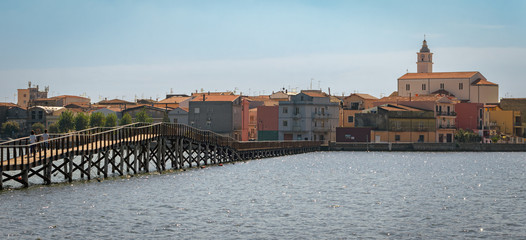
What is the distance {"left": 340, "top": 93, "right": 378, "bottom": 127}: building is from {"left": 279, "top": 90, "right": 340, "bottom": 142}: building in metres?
9.95

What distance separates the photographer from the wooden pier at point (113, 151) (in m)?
51.3

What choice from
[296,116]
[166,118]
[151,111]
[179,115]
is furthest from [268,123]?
[151,111]

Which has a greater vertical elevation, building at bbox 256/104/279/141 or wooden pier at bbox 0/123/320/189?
building at bbox 256/104/279/141

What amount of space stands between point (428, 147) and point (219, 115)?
132ft

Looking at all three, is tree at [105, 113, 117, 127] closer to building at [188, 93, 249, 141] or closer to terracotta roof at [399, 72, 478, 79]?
building at [188, 93, 249, 141]

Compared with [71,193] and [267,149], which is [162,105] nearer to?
[267,149]

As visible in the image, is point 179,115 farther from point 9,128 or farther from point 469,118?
point 469,118

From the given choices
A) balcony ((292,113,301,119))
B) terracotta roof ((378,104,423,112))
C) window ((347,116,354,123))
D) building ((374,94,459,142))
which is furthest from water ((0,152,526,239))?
window ((347,116,354,123))

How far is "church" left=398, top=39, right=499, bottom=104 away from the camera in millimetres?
186875

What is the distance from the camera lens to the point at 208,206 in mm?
47625

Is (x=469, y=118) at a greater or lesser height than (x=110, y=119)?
greater

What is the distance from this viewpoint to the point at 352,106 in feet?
572

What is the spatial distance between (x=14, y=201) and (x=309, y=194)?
2108cm

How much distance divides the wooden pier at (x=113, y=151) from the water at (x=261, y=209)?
5.41ft
